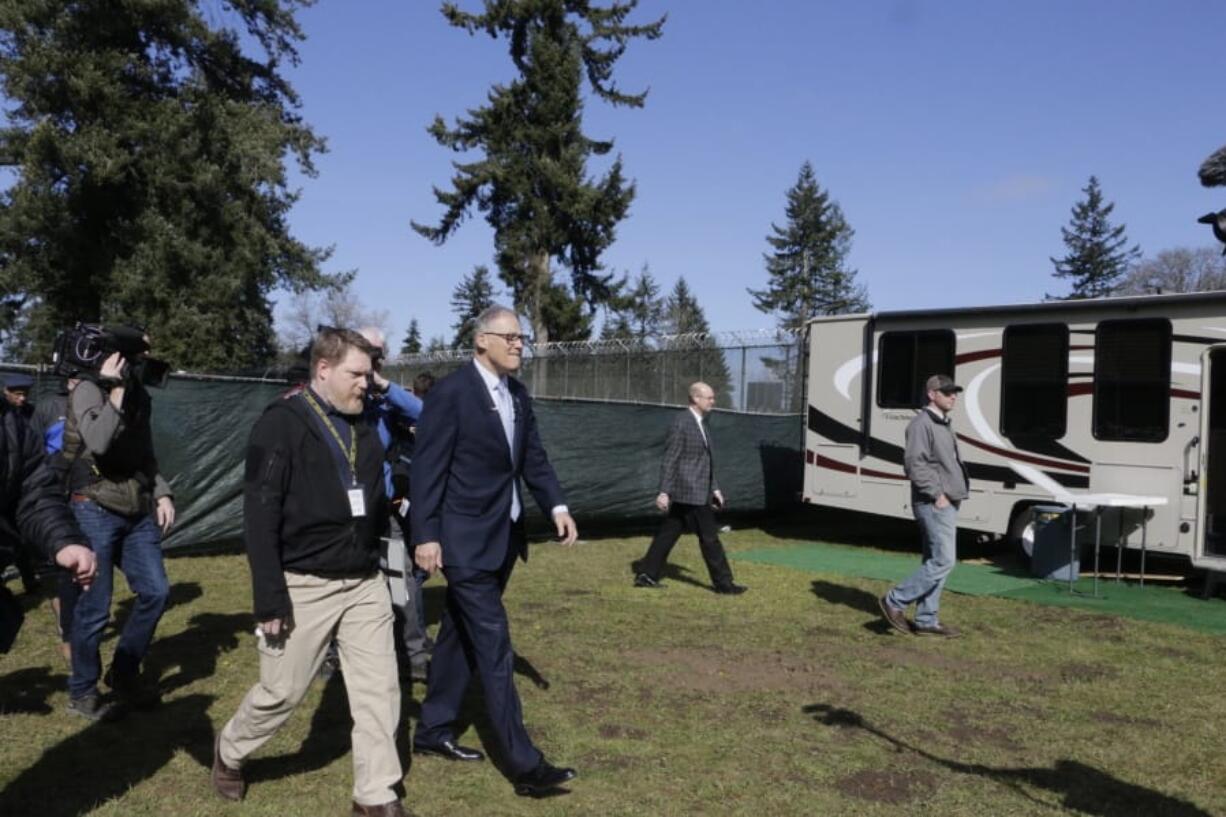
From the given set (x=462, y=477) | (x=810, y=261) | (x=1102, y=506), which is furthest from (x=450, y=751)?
(x=810, y=261)

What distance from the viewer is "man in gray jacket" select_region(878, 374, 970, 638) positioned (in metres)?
7.08

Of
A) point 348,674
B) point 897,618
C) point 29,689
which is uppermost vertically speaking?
point 348,674

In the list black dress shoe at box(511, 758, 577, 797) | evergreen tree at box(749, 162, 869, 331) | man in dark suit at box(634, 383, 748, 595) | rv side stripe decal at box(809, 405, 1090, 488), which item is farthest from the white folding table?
evergreen tree at box(749, 162, 869, 331)

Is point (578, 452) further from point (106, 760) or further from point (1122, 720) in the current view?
point (106, 760)

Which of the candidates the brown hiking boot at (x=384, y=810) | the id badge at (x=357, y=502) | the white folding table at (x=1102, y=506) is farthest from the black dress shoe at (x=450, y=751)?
the white folding table at (x=1102, y=506)

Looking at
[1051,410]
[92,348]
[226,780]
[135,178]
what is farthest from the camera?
[135,178]

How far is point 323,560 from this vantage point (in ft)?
12.2

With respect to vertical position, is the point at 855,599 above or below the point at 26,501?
below

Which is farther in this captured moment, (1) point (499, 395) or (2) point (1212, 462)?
(2) point (1212, 462)

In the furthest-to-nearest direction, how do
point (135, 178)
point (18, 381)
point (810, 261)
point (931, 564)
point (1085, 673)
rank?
point (810, 261)
point (135, 178)
point (18, 381)
point (931, 564)
point (1085, 673)

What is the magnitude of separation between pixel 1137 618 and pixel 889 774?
4.67 meters

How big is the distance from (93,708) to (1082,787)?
4626 millimetres

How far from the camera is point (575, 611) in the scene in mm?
7992

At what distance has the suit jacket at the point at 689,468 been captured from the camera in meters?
8.84
